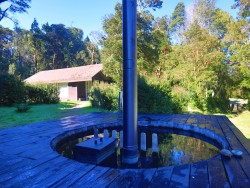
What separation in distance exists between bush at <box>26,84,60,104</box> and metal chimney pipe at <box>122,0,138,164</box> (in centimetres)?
1198

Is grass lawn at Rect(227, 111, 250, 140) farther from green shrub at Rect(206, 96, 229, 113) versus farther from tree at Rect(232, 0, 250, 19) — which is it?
tree at Rect(232, 0, 250, 19)

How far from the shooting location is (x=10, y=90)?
11352mm

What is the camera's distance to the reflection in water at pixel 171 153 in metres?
2.80

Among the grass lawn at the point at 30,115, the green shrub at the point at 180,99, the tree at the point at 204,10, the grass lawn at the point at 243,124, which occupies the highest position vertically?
the tree at the point at 204,10

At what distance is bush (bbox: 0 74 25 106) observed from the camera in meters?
11.1

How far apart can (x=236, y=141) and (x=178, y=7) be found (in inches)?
929

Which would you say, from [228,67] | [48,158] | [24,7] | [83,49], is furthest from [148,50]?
[83,49]

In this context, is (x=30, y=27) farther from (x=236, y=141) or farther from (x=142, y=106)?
(x=236, y=141)

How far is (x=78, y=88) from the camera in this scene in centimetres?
1664

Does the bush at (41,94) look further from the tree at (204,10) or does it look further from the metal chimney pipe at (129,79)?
the tree at (204,10)

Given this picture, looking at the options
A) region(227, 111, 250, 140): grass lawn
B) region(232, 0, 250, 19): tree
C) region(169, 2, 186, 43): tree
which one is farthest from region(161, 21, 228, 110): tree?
region(169, 2, 186, 43): tree

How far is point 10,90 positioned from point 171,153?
11449 mm

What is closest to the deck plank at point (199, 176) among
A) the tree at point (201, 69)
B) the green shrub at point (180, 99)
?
the green shrub at point (180, 99)

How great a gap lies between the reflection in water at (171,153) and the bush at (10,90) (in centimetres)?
979
